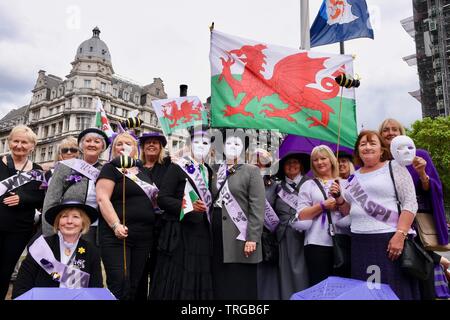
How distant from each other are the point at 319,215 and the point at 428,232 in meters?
Result: 0.98

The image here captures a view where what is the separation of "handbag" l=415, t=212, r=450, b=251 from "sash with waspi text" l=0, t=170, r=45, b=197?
4.02 meters

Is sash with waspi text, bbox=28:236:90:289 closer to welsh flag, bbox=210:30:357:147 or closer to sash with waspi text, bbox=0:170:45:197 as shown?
sash with waspi text, bbox=0:170:45:197

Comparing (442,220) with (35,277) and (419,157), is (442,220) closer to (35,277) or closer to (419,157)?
(419,157)

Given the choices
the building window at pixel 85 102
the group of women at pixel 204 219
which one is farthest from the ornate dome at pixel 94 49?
the group of women at pixel 204 219

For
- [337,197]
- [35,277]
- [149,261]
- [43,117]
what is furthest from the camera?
[43,117]

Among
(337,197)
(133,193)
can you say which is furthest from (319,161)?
(133,193)

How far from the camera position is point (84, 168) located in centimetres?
390

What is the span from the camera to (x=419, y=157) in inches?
131

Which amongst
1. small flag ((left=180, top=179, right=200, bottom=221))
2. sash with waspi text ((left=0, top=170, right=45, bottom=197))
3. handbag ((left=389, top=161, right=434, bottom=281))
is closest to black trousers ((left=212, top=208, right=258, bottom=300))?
small flag ((left=180, top=179, right=200, bottom=221))

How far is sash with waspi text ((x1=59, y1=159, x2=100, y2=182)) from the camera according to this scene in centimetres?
385

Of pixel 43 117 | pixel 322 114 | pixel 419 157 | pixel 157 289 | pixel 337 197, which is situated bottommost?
pixel 157 289

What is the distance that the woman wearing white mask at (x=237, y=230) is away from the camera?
11.6 ft

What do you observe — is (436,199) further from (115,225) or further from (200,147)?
(115,225)

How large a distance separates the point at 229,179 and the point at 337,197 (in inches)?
43.1
